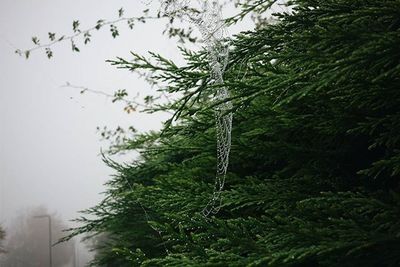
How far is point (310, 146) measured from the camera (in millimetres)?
1829

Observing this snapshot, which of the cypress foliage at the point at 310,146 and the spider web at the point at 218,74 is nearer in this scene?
the cypress foliage at the point at 310,146

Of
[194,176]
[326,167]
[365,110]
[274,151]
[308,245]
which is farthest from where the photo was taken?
[194,176]

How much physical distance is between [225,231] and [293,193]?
0.50m

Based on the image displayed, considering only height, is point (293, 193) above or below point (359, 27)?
below

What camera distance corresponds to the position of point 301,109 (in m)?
1.93

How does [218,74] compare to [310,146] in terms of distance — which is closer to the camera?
[218,74]

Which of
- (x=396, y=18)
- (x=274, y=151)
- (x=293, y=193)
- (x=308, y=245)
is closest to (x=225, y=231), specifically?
(x=308, y=245)

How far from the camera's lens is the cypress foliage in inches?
44.7

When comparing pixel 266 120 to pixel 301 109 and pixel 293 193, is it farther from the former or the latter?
pixel 293 193

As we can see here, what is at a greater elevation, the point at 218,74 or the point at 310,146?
the point at 218,74

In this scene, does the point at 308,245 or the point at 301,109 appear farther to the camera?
the point at 301,109

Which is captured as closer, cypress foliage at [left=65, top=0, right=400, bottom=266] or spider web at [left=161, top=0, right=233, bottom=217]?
cypress foliage at [left=65, top=0, right=400, bottom=266]

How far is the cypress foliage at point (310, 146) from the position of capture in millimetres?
1136

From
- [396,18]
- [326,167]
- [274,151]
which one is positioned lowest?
[326,167]
